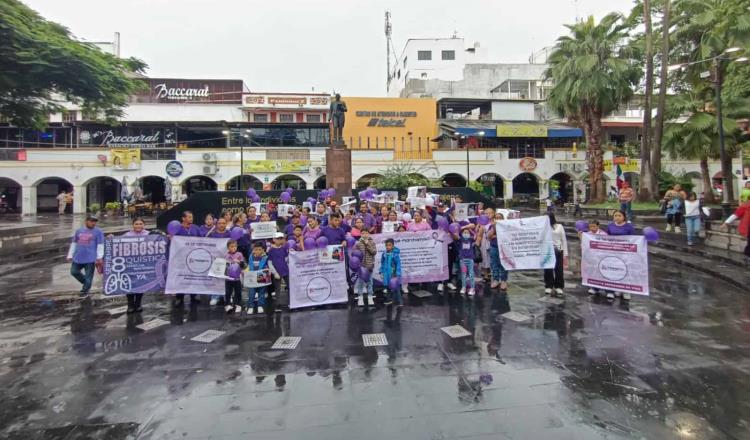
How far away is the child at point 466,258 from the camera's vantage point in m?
7.95

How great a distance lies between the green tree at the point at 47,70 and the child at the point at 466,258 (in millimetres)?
13331

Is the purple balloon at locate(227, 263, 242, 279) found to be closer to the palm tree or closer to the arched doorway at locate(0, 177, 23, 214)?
the palm tree

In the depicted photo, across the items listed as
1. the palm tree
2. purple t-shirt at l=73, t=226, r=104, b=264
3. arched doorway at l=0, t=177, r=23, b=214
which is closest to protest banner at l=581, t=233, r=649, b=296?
purple t-shirt at l=73, t=226, r=104, b=264

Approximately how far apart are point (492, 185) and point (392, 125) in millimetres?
9743

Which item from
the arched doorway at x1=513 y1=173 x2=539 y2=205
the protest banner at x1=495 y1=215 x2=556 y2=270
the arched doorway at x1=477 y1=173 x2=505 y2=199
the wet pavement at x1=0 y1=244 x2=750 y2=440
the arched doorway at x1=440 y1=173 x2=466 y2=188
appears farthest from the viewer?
the arched doorway at x1=513 y1=173 x2=539 y2=205

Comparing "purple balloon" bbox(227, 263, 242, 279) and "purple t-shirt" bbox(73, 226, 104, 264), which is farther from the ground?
"purple t-shirt" bbox(73, 226, 104, 264)

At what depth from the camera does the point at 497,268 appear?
8.58 meters

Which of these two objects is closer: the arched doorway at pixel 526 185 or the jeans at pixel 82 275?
the jeans at pixel 82 275

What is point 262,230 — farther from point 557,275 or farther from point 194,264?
point 557,275

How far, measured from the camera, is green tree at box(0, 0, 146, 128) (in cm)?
1256

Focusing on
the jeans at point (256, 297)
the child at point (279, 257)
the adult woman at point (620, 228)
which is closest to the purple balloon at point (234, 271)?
the jeans at point (256, 297)

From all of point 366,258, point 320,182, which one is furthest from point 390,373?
point 320,182

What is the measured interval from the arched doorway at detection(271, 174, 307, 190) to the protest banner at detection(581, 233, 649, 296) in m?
27.7

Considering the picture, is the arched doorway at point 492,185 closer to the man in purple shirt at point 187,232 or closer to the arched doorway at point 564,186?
the arched doorway at point 564,186
